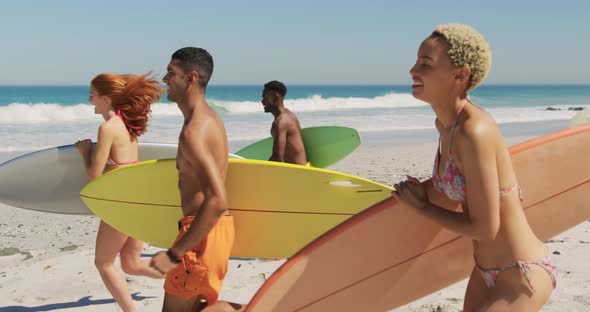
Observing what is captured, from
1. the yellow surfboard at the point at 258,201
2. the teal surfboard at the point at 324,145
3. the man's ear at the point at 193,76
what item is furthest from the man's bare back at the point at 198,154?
the teal surfboard at the point at 324,145

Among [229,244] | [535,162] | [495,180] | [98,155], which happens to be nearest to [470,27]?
[495,180]

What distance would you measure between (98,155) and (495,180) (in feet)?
8.38

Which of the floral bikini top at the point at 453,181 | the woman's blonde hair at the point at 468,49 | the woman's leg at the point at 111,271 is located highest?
the woman's blonde hair at the point at 468,49

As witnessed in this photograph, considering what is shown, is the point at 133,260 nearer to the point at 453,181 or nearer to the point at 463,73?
the point at 453,181

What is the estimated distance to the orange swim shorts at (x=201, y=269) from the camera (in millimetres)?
2604

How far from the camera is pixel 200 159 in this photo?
258 centimetres

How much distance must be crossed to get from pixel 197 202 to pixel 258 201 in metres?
0.94

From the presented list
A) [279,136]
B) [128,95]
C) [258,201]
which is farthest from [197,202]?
→ [279,136]

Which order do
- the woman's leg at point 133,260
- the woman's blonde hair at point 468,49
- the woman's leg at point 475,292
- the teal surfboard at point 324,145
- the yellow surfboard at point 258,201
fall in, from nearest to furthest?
the woman's blonde hair at point 468,49 < the woman's leg at point 475,292 < the yellow surfboard at point 258,201 < the woman's leg at point 133,260 < the teal surfboard at point 324,145

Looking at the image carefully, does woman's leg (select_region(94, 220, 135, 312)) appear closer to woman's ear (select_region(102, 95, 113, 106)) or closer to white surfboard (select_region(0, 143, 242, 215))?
woman's ear (select_region(102, 95, 113, 106))

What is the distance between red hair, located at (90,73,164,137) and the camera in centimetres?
389

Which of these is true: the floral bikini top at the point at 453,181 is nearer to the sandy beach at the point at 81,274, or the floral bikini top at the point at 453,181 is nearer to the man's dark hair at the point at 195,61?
the man's dark hair at the point at 195,61

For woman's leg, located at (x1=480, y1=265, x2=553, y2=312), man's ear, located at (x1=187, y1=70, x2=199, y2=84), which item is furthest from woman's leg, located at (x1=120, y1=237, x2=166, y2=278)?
woman's leg, located at (x1=480, y1=265, x2=553, y2=312)

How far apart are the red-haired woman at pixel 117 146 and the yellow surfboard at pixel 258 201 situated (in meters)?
0.09
